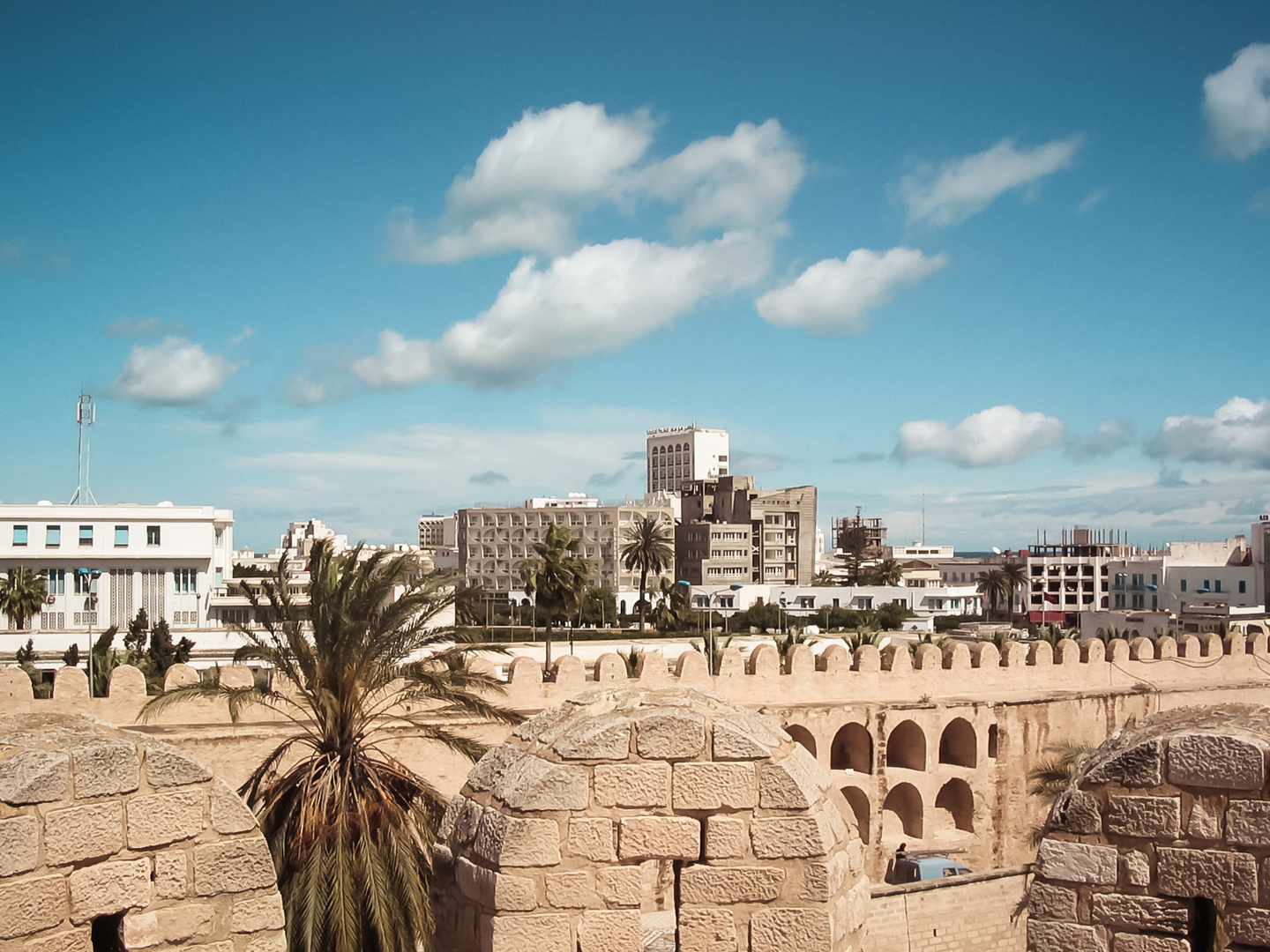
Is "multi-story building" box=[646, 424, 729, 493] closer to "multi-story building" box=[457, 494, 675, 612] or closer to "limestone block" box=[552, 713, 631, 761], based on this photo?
"multi-story building" box=[457, 494, 675, 612]

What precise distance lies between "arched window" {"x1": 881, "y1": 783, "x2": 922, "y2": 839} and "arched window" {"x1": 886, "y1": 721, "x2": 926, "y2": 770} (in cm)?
47

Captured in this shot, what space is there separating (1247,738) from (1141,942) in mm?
915

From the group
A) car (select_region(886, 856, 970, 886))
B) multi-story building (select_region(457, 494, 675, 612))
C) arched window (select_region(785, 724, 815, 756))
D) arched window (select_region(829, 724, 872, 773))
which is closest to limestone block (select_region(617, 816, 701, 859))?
arched window (select_region(785, 724, 815, 756))

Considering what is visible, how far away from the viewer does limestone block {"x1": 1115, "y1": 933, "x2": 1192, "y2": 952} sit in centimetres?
450

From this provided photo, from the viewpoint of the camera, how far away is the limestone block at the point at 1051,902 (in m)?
4.68

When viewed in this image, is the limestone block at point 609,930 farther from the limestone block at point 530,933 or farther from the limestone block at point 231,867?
the limestone block at point 231,867

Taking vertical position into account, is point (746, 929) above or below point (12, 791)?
below

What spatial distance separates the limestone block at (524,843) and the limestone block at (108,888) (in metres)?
1.41

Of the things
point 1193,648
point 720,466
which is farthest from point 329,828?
point 720,466

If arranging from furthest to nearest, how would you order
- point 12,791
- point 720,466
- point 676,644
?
point 720,466
point 676,644
point 12,791

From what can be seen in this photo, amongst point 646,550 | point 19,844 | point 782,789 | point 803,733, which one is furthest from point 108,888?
point 646,550

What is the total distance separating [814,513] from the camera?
Answer: 9231 cm

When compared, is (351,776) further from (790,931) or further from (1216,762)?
(1216,762)

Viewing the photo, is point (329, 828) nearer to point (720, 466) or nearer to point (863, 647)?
point (863, 647)
